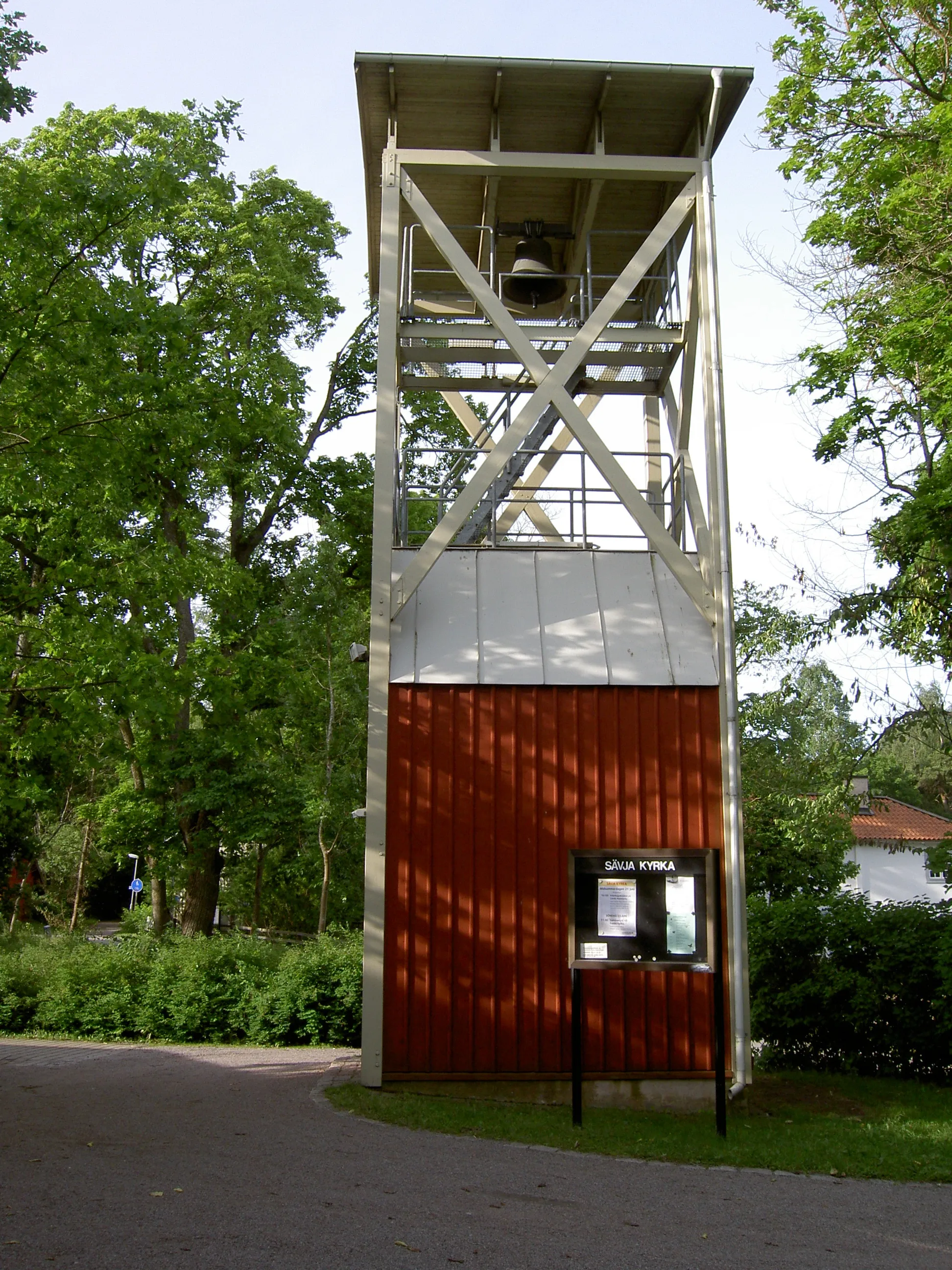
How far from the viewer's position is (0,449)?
9766 mm

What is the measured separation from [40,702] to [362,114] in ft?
22.9

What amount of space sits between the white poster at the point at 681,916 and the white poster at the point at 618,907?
9.5 inches

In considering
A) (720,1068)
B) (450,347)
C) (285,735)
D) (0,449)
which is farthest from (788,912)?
(285,735)

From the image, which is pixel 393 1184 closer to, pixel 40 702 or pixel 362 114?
pixel 40 702

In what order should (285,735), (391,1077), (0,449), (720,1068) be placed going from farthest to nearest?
(285,735) → (0,449) → (391,1077) → (720,1068)

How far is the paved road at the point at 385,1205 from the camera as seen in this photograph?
4867 mm

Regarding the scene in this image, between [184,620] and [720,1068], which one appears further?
[184,620]

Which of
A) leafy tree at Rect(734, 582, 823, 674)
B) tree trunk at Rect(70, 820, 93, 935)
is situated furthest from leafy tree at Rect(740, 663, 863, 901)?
tree trunk at Rect(70, 820, 93, 935)

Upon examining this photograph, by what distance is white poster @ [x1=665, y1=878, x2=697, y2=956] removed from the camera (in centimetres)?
805

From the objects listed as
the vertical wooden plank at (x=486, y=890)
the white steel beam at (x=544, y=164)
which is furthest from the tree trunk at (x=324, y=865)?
the white steel beam at (x=544, y=164)

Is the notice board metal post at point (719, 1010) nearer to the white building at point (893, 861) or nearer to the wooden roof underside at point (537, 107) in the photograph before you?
the wooden roof underside at point (537, 107)

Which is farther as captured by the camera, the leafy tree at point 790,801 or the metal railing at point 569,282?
the leafy tree at point 790,801

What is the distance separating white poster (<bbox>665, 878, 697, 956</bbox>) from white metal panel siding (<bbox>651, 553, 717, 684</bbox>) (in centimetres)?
238

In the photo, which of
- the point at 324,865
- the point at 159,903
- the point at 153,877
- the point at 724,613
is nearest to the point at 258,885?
the point at 159,903
